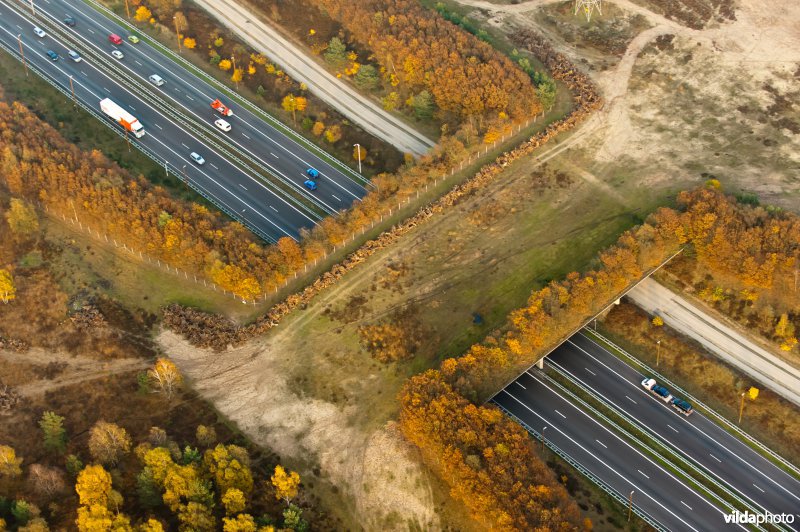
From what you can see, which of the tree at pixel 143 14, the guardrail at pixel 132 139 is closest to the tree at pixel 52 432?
the guardrail at pixel 132 139

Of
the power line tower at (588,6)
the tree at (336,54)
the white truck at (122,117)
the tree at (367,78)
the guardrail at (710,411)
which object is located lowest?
the guardrail at (710,411)

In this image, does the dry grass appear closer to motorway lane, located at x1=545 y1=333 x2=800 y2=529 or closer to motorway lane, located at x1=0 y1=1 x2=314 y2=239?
motorway lane, located at x1=545 y1=333 x2=800 y2=529

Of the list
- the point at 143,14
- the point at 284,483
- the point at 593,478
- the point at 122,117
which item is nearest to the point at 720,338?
the point at 593,478

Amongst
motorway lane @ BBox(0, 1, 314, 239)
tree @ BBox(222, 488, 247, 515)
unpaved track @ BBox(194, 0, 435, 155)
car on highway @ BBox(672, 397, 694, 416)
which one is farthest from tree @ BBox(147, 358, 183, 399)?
car on highway @ BBox(672, 397, 694, 416)

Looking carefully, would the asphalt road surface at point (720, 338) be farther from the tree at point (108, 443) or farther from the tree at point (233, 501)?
the tree at point (108, 443)

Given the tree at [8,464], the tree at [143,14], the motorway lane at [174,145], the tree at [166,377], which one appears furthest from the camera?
the tree at [143,14]

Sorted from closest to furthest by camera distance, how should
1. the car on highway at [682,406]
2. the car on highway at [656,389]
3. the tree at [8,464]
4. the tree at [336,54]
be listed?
the tree at [8,464] → the car on highway at [682,406] → the car on highway at [656,389] → the tree at [336,54]
